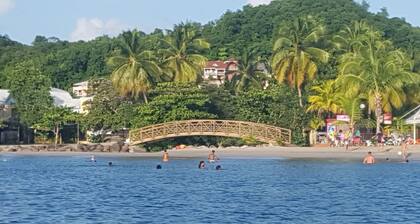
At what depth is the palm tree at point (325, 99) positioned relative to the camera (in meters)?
66.8

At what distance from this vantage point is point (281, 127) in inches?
2606

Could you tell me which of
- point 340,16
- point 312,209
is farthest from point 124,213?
point 340,16

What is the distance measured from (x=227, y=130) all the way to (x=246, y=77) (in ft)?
39.3

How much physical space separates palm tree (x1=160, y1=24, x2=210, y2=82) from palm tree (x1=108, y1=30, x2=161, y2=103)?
175 centimetres

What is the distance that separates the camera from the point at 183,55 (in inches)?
2933

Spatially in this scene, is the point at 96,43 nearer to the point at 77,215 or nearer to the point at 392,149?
the point at 392,149

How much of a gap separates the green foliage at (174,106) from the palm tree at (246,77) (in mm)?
7487

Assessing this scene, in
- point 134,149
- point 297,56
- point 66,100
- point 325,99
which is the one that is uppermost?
point 297,56

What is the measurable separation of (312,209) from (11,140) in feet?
178

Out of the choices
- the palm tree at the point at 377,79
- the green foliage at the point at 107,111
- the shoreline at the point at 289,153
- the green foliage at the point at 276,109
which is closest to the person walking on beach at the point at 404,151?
the shoreline at the point at 289,153

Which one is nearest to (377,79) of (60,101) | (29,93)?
(29,93)

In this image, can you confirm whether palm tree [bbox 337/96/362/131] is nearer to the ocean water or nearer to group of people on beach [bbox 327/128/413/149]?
group of people on beach [bbox 327/128/413/149]

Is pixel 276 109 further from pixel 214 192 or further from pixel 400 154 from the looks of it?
pixel 214 192

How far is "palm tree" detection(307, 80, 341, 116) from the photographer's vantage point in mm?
66812
